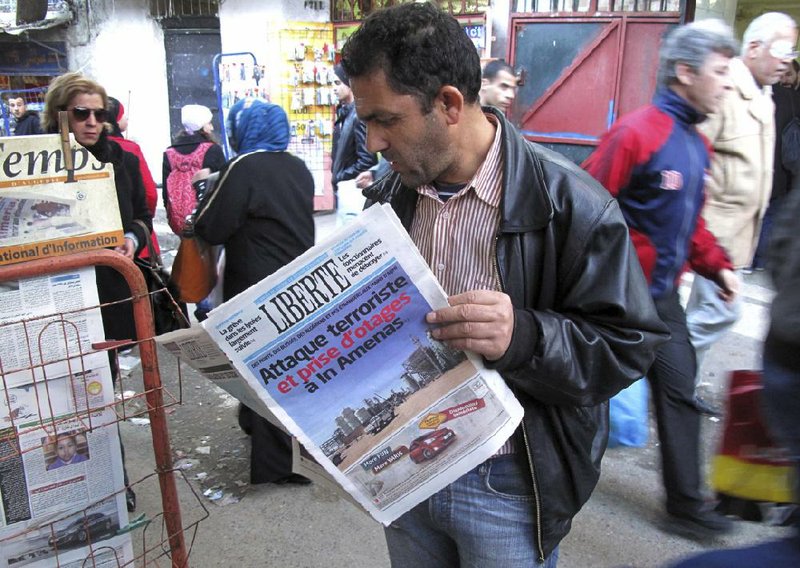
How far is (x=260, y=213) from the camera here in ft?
10.8

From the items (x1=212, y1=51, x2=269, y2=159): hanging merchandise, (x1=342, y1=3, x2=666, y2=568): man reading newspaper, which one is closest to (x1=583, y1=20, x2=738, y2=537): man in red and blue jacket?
(x1=342, y1=3, x2=666, y2=568): man reading newspaper

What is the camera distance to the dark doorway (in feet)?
31.6

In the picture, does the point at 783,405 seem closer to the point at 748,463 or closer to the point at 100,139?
the point at 748,463

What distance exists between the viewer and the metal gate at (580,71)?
6.97 m

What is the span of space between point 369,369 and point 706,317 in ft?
10.6

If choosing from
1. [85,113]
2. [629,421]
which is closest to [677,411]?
[629,421]

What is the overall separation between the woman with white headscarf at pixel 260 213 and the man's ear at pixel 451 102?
1.94m

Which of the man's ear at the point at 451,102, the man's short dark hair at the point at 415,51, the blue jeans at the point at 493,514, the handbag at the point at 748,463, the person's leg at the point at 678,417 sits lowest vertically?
the person's leg at the point at 678,417

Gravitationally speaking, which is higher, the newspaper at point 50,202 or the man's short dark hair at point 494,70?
the man's short dark hair at point 494,70

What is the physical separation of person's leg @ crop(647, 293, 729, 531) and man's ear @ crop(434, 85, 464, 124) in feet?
6.06

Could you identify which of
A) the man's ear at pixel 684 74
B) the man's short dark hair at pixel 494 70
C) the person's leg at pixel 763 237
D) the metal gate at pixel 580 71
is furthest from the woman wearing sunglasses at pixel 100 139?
the person's leg at pixel 763 237

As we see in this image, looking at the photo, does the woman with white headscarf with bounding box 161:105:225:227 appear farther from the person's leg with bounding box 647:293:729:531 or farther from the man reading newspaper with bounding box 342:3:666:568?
the man reading newspaper with bounding box 342:3:666:568

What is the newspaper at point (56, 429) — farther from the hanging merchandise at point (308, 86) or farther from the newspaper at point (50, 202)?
the hanging merchandise at point (308, 86)

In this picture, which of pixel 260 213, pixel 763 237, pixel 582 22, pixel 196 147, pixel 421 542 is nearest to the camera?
pixel 421 542
